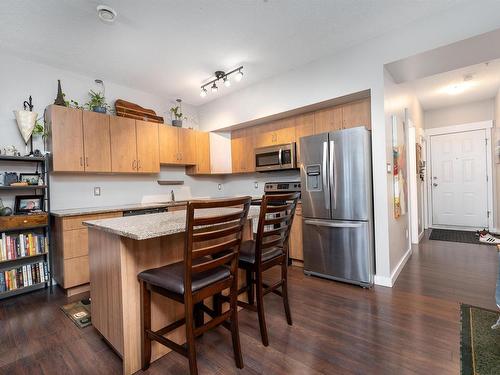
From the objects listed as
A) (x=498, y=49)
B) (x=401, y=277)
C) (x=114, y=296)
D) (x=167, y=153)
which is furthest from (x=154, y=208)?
(x=498, y=49)

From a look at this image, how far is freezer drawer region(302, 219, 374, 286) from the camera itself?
2719 mm

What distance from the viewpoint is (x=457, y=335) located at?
1.84 meters

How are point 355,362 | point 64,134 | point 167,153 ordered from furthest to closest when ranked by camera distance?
point 167,153, point 64,134, point 355,362

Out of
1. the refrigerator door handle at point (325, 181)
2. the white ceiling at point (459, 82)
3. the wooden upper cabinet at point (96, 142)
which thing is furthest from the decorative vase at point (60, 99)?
the white ceiling at point (459, 82)

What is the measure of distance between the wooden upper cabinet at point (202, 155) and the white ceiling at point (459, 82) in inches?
134

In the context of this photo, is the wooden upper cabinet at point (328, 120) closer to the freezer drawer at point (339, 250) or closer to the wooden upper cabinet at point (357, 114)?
the wooden upper cabinet at point (357, 114)

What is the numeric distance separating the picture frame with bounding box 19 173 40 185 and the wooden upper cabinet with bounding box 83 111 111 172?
0.50 meters

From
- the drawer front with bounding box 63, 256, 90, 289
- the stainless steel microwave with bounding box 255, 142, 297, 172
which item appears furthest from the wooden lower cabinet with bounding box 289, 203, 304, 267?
the drawer front with bounding box 63, 256, 90, 289

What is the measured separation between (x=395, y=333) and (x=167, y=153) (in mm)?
3604

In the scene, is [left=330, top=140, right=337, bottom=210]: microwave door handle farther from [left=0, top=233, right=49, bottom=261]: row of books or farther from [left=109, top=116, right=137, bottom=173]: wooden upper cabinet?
[left=0, top=233, right=49, bottom=261]: row of books

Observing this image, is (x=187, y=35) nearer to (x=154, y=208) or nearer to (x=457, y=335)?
(x=154, y=208)

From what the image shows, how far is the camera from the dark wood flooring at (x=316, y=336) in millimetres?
1587

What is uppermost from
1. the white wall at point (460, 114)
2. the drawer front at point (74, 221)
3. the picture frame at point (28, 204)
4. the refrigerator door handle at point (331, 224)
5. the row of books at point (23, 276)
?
the white wall at point (460, 114)

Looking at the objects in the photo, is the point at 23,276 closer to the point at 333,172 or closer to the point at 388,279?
the point at 333,172
